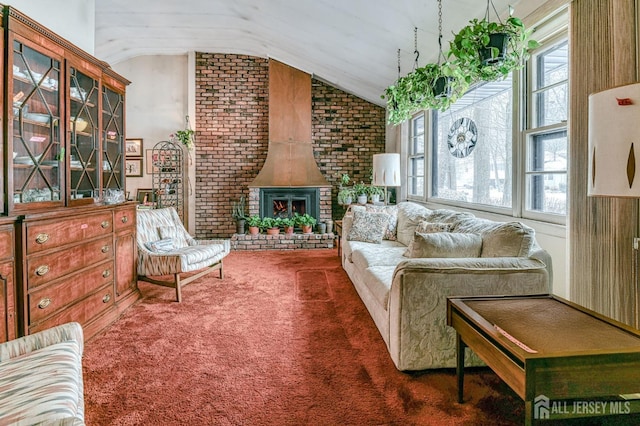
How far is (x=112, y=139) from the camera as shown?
3162 mm

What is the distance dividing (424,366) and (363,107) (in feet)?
17.7

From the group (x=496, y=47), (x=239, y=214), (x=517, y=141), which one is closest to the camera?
(x=496, y=47)

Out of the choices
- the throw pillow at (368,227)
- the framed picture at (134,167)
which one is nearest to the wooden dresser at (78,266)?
the throw pillow at (368,227)

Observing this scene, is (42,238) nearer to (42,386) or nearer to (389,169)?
(42,386)

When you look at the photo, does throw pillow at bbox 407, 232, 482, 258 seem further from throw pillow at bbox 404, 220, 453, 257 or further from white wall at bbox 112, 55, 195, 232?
white wall at bbox 112, 55, 195, 232

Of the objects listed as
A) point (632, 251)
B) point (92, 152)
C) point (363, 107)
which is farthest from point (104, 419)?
point (363, 107)

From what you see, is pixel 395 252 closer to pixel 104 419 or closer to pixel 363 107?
pixel 104 419

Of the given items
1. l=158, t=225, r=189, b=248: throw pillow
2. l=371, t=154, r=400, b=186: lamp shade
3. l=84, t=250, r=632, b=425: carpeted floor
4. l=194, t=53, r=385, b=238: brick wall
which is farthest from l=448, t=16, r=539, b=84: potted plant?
l=194, t=53, r=385, b=238: brick wall

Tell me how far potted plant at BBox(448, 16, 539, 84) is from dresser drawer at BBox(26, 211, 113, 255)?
2.62 meters

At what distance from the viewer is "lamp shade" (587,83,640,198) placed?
3.70 feet

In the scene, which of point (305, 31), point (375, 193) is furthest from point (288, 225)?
point (305, 31)

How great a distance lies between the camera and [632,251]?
1.77 m

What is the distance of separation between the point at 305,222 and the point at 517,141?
3.66m

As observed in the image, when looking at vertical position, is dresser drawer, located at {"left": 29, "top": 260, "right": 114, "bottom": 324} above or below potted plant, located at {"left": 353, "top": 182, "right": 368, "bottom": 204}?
below
